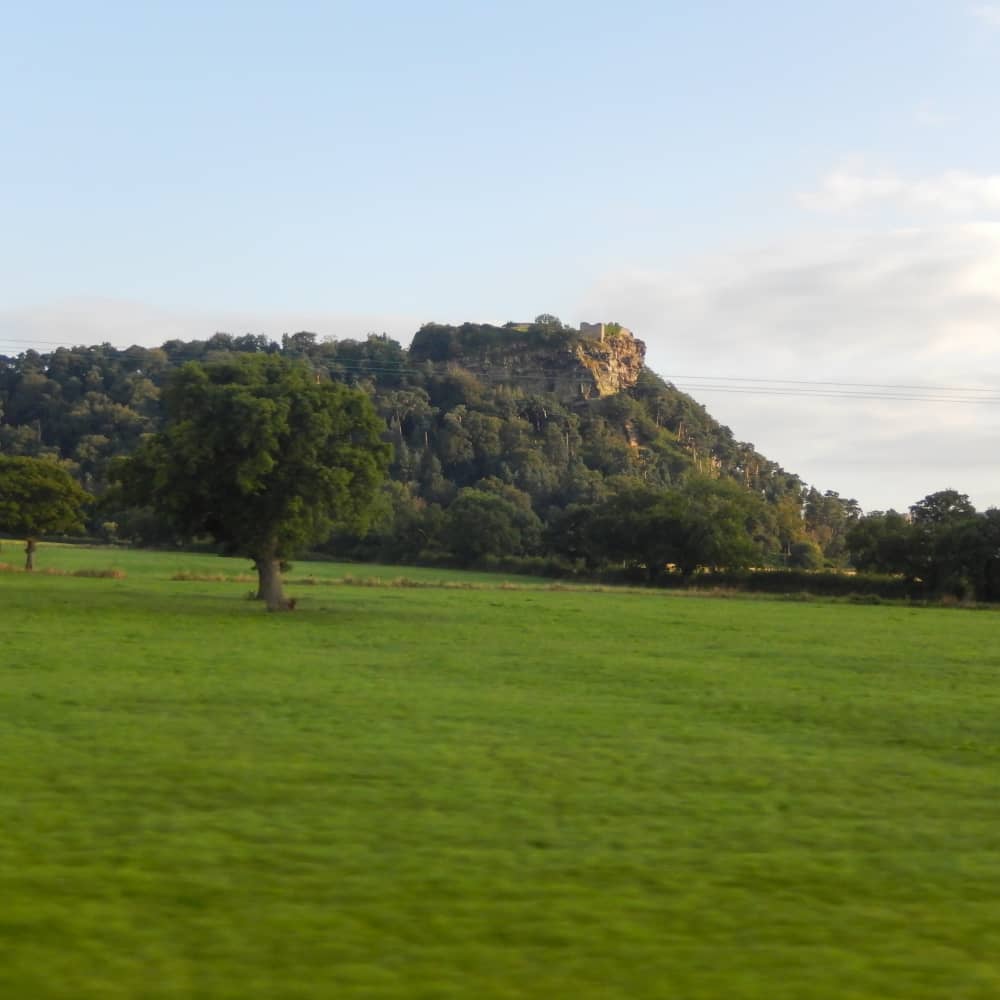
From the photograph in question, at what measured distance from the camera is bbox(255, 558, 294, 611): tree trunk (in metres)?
39.3

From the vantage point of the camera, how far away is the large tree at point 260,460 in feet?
120

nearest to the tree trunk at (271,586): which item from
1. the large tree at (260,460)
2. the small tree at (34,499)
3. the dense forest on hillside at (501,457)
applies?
the large tree at (260,460)

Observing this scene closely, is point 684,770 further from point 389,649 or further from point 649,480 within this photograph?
point 649,480

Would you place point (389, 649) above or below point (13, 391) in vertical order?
below

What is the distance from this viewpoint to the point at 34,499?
62219mm

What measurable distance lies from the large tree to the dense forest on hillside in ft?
112

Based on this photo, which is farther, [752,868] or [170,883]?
[752,868]

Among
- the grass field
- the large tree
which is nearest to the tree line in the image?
the large tree

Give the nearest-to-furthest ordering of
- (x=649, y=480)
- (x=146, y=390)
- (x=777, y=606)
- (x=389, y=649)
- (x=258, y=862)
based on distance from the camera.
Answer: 1. (x=258, y=862)
2. (x=389, y=649)
3. (x=777, y=606)
4. (x=146, y=390)
5. (x=649, y=480)

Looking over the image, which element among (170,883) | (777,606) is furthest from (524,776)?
(777,606)

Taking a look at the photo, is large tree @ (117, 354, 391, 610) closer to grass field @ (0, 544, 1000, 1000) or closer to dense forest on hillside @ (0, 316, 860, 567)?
grass field @ (0, 544, 1000, 1000)

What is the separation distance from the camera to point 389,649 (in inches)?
1066

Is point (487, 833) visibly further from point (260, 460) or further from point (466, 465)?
point (466, 465)

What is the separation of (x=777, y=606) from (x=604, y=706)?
42663mm
